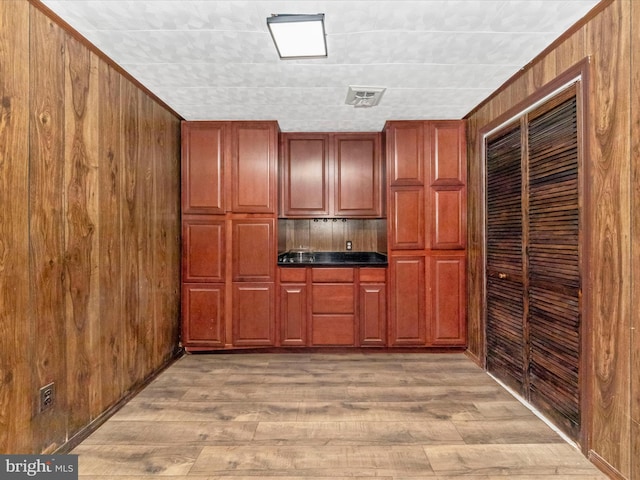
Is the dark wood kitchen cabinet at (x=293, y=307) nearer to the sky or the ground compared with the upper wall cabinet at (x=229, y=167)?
nearer to the ground

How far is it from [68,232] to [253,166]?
69.7 inches

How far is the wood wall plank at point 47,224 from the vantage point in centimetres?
160

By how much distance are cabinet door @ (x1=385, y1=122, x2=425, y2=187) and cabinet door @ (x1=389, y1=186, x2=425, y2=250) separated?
10 cm

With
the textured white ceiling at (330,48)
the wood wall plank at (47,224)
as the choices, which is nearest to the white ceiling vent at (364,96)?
the textured white ceiling at (330,48)

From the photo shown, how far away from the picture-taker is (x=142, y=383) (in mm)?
2537

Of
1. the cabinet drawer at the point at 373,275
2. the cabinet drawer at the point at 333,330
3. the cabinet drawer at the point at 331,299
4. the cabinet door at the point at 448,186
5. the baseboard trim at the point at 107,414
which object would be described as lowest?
the baseboard trim at the point at 107,414

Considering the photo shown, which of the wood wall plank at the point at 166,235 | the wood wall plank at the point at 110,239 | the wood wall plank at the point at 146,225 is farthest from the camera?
the wood wall plank at the point at 166,235

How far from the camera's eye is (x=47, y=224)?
1682 mm

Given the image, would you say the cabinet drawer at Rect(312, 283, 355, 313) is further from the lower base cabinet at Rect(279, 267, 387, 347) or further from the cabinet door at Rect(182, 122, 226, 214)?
the cabinet door at Rect(182, 122, 226, 214)

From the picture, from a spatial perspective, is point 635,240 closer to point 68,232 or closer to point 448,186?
point 448,186

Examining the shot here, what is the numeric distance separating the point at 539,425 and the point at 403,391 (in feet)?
2.76

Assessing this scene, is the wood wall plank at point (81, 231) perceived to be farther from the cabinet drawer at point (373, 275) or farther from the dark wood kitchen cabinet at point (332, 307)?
the cabinet drawer at point (373, 275)

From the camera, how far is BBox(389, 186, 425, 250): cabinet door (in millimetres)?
3264

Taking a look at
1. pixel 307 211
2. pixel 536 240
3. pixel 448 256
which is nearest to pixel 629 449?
pixel 536 240
